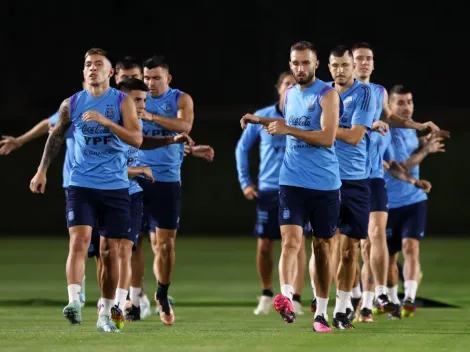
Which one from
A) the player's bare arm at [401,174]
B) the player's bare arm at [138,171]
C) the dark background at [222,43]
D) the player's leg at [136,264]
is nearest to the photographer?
the player's bare arm at [138,171]

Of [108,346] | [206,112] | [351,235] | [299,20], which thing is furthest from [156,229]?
[299,20]

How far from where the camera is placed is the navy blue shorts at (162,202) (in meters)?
12.0

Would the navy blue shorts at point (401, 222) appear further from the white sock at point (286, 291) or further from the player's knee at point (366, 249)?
the white sock at point (286, 291)

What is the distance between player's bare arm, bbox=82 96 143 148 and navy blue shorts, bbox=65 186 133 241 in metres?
0.43

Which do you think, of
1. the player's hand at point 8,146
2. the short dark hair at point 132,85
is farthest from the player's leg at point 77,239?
the player's hand at point 8,146

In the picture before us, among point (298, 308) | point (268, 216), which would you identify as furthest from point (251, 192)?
point (298, 308)

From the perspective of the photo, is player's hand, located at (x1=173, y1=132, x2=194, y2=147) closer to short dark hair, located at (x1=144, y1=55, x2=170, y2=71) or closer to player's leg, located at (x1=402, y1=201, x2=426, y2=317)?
short dark hair, located at (x1=144, y1=55, x2=170, y2=71)

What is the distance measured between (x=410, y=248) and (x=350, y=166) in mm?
2030

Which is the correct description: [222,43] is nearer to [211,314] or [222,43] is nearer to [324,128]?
[211,314]

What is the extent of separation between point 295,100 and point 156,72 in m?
2.05

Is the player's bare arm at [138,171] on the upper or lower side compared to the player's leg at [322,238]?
upper

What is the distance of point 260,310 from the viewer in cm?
1259

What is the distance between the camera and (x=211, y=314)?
1221 cm

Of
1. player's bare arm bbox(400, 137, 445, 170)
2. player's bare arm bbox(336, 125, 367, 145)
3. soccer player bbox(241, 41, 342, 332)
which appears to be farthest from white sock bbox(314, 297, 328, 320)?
player's bare arm bbox(400, 137, 445, 170)
